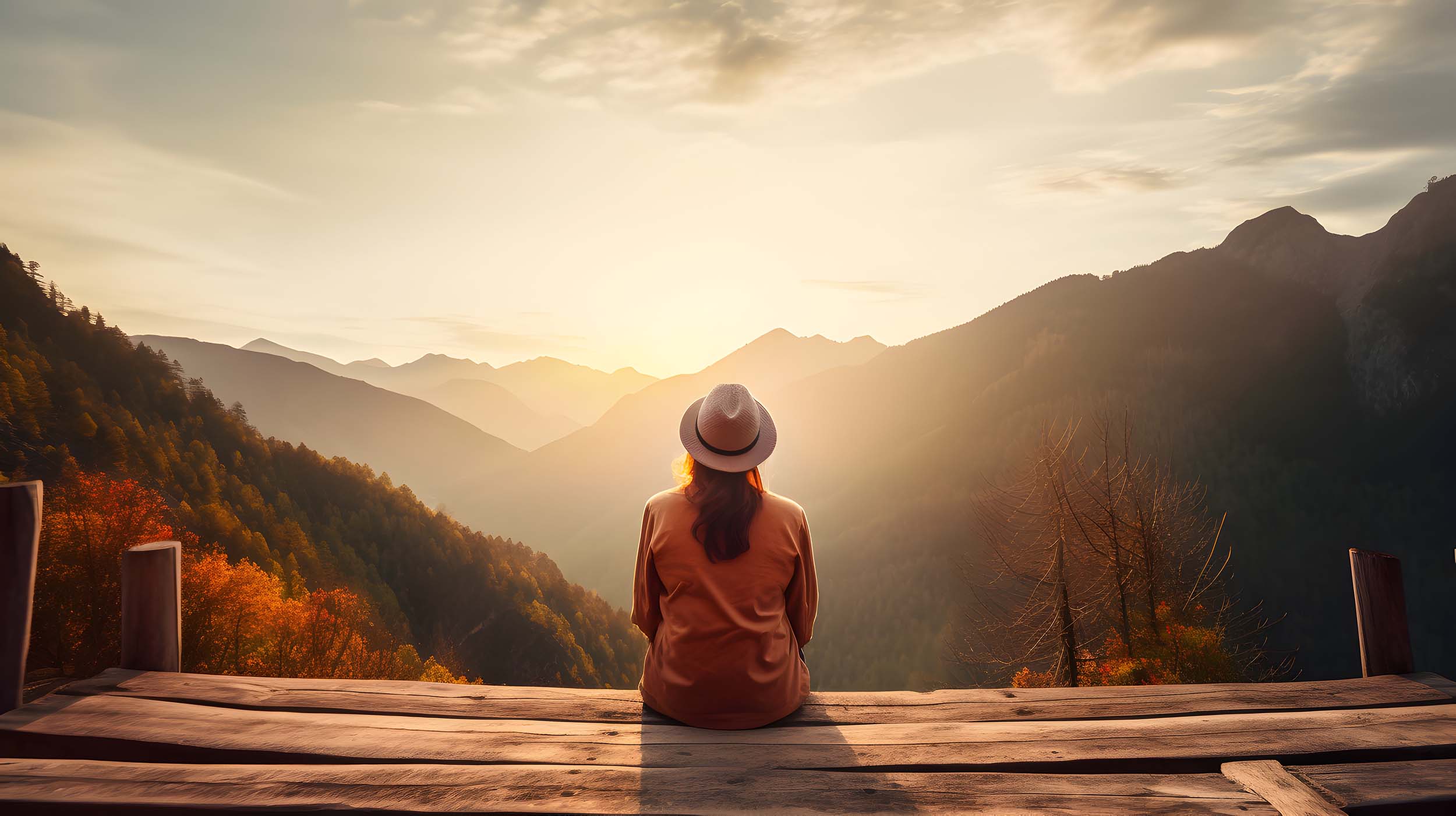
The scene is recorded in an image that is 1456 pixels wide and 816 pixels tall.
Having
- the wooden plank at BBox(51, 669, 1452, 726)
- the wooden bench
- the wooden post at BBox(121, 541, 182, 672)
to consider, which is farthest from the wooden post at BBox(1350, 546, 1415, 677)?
the wooden post at BBox(121, 541, 182, 672)

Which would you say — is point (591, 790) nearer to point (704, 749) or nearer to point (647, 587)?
point (704, 749)

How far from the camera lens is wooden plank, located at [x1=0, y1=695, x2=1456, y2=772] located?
2.77 m

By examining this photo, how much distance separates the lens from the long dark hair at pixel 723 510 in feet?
9.53

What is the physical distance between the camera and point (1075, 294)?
4478 inches

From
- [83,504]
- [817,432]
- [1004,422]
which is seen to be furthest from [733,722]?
[817,432]

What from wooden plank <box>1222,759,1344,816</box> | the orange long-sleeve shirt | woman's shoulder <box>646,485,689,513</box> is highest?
woman's shoulder <box>646,485,689,513</box>

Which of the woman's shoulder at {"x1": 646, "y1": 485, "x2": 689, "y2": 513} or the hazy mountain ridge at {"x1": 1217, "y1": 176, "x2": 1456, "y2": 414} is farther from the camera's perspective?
the hazy mountain ridge at {"x1": 1217, "y1": 176, "x2": 1456, "y2": 414}

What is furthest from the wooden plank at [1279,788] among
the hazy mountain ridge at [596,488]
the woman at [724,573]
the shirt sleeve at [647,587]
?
the hazy mountain ridge at [596,488]

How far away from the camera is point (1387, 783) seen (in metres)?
2.63

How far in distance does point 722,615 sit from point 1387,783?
245 cm

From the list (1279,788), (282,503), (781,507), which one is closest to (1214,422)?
(1279,788)

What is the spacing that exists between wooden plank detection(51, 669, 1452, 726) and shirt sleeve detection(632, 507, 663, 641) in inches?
16.4

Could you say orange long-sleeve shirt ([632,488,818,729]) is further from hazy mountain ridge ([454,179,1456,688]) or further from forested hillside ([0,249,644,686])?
forested hillside ([0,249,644,686])

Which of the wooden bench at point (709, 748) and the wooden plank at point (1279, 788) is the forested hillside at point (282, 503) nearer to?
the wooden bench at point (709, 748)
